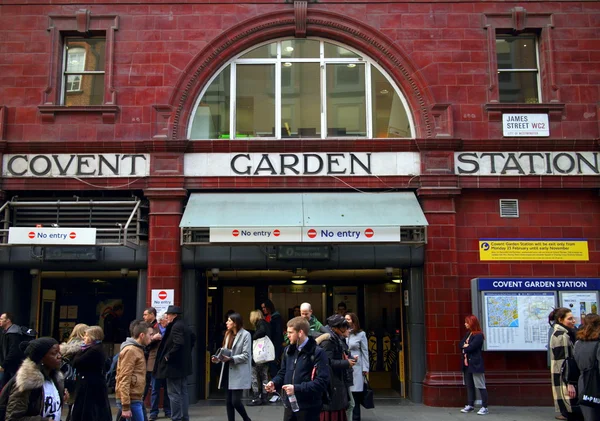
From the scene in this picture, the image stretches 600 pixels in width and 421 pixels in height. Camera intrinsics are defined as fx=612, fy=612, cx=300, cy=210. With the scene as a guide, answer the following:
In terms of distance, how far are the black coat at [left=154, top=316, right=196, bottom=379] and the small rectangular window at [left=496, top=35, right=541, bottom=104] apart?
8277 millimetres

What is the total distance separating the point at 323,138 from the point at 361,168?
3.37 feet

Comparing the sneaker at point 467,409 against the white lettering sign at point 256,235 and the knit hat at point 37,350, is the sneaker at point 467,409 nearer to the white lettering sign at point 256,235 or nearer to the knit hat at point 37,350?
the white lettering sign at point 256,235

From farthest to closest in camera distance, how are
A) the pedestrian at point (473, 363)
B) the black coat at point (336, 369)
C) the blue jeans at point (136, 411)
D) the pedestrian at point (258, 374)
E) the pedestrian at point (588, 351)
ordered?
the pedestrian at point (258, 374) < the pedestrian at point (473, 363) < the blue jeans at point (136, 411) < the pedestrian at point (588, 351) < the black coat at point (336, 369)

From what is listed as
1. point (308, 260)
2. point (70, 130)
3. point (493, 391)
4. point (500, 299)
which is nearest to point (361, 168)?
point (308, 260)

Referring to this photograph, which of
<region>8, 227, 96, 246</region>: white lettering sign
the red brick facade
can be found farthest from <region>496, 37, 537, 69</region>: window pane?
<region>8, 227, 96, 246</region>: white lettering sign

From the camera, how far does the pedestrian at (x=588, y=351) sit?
7.34 meters

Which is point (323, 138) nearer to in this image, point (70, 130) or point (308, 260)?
point (308, 260)

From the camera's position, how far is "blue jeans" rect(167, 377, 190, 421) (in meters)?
9.12

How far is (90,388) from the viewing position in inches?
264

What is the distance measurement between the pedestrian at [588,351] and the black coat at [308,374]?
3314 mm

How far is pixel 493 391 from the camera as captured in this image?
11.7 metres

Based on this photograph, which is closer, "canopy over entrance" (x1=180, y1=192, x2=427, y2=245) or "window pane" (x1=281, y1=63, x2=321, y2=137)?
"canopy over entrance" (x1=180, y1=192, x2=427, y2=245)

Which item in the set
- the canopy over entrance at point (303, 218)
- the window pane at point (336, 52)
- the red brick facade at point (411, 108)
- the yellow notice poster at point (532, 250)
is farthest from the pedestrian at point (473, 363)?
the window pane at point (336, 52)

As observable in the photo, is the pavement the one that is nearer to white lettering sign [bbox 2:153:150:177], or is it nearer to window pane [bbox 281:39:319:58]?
white lettering sign [bbox 2:153:150:177]
